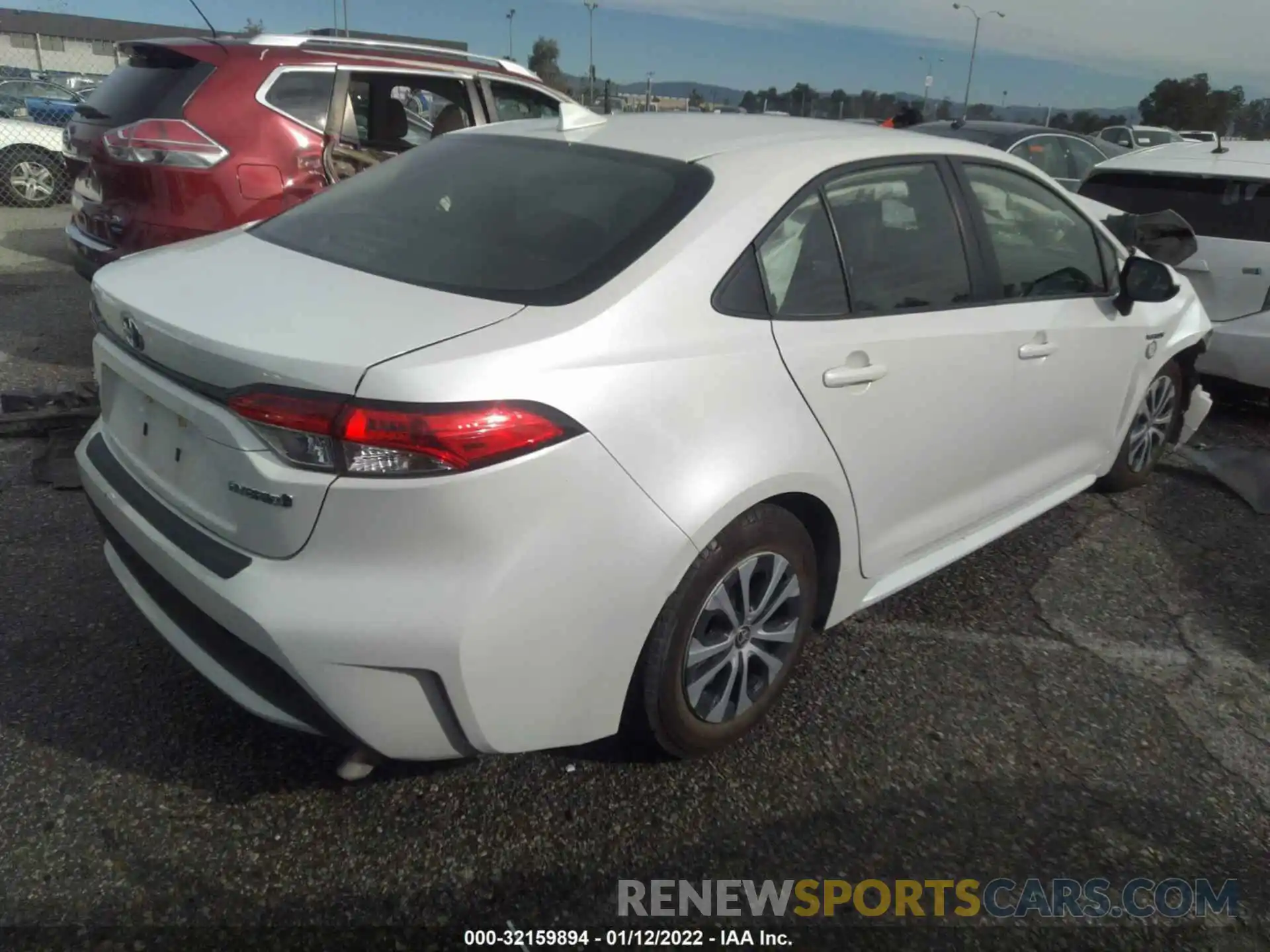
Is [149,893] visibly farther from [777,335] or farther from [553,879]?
[777,335]

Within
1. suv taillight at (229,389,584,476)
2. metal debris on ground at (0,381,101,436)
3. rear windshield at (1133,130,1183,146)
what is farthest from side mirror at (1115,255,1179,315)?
rear windshield at (1133,130,1183,146)

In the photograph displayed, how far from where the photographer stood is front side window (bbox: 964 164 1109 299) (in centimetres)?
328

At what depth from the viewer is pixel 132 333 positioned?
7.64 feet

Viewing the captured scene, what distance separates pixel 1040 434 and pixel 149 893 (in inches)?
120

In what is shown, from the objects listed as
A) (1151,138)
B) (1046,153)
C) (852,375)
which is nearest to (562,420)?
(852,375)

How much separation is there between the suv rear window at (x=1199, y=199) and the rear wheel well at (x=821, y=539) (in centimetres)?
372

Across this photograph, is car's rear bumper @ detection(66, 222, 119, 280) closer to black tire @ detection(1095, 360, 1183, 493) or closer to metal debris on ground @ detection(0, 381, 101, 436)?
metal debris on ground @ detection(0, 381, 101, 436)

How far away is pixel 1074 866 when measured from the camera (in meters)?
2.39

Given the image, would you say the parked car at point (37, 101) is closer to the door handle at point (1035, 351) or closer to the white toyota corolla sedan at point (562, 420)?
the white toyota corolla sedan at point (562, 420)

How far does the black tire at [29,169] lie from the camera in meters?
11.2

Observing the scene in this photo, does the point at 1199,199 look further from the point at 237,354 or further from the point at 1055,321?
the point at 237,354

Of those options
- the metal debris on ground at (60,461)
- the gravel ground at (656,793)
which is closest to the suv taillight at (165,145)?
the metal debris on ground at (60,461)

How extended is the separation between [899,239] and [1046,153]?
25.3ft

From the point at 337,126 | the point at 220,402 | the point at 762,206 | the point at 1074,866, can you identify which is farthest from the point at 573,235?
the point at 337,126
